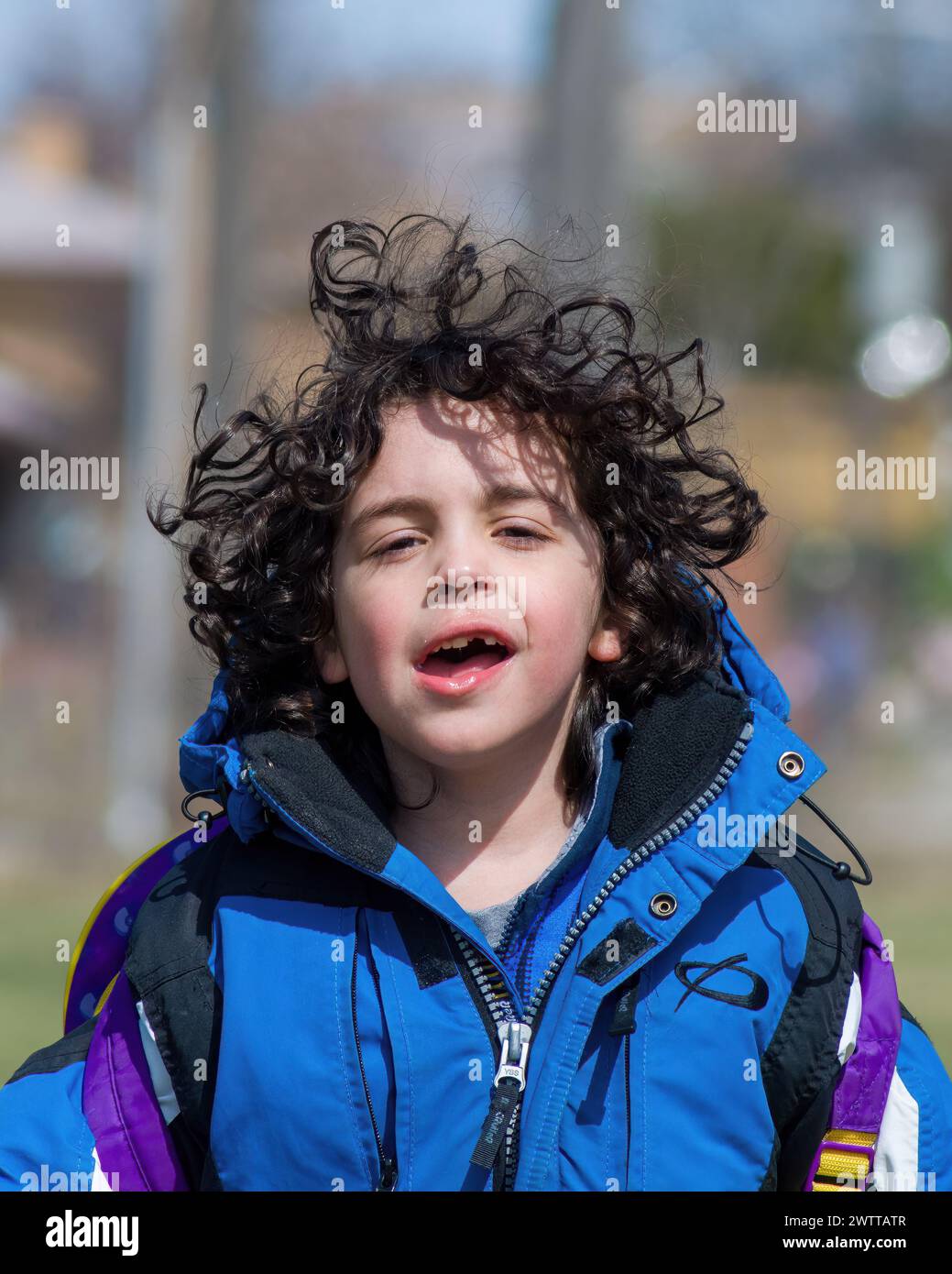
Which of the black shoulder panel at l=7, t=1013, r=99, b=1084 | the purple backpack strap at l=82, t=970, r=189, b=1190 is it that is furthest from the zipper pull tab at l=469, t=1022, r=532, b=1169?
the black shoulder panel at l=7, t=1013, r=99, b=1084

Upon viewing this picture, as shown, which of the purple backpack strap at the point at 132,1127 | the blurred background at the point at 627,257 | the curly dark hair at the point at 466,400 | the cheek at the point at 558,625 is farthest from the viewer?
the blurred background at the point at 627,257

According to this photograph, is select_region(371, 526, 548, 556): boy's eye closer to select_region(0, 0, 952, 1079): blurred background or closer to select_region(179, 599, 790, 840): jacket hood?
select_region(179, 599, 790, 840): jacket hood

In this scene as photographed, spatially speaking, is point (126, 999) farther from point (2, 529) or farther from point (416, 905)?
point (2, 529)

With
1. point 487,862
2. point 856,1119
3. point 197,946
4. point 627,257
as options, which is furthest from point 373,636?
point 627,257

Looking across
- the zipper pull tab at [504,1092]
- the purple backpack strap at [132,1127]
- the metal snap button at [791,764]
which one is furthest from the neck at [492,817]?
the purple backpack strap at [132,1127]

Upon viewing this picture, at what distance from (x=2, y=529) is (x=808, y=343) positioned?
622 centimetres

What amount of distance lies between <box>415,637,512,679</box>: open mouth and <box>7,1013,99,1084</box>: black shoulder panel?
670 millimetres

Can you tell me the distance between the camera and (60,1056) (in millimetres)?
1833

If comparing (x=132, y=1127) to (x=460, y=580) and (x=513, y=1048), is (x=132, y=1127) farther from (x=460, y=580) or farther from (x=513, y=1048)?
(x=460, y=580)

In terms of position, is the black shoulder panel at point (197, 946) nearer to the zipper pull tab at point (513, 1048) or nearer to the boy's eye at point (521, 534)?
the zipper pull tab at point (513, 1048)

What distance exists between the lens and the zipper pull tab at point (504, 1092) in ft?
5.39

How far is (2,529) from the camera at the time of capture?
10633mm

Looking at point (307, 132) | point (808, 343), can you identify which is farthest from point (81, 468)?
point (808, 343)

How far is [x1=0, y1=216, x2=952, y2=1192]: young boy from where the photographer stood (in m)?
1.68
